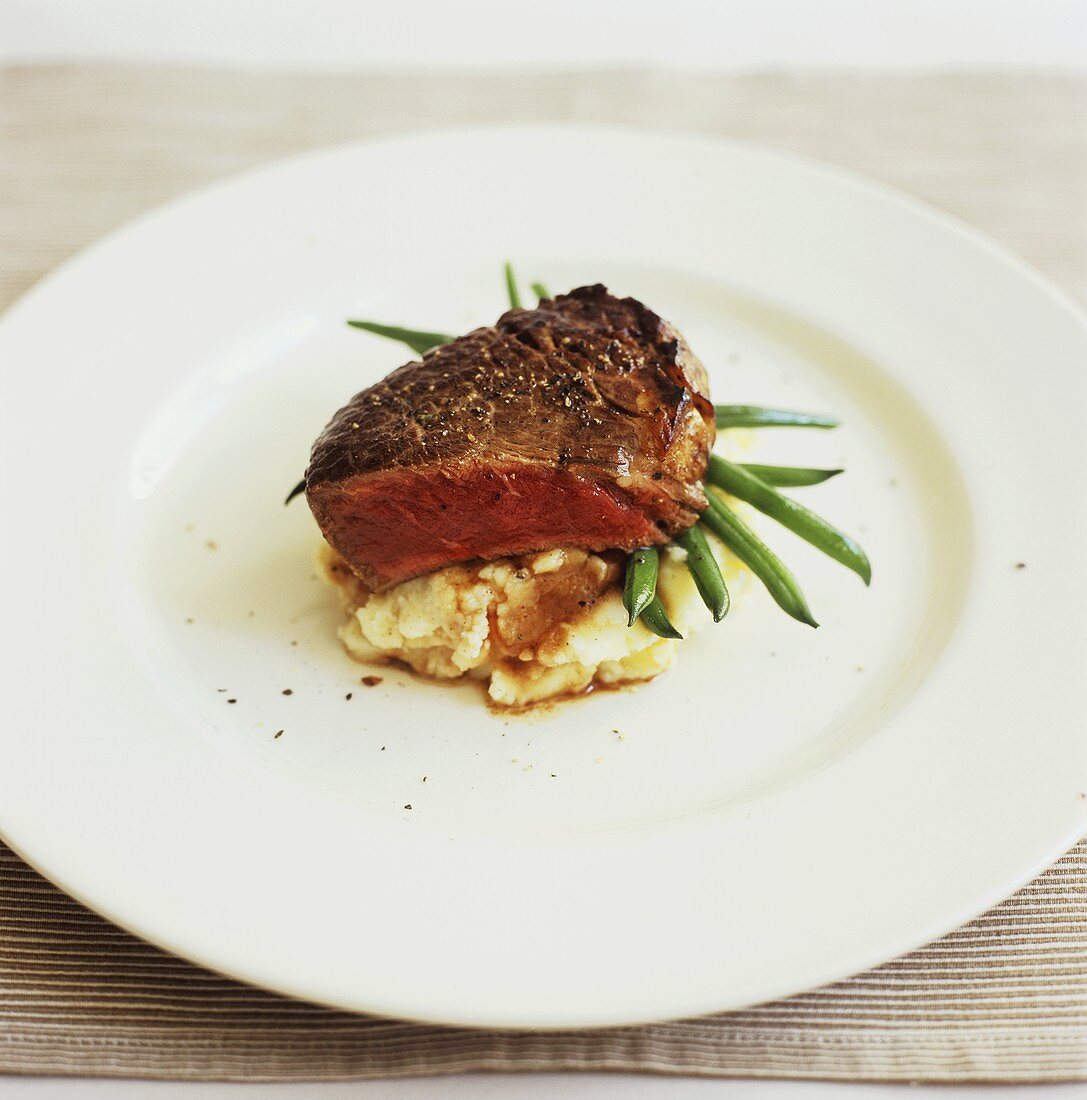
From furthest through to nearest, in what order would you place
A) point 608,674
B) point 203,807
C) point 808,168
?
point 808,168, point 608,674, point 203,807

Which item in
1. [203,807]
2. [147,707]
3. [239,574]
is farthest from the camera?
[239,574]

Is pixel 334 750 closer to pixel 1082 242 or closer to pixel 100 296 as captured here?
pixel 100 296

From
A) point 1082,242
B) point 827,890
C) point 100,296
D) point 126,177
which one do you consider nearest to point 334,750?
point 827,890

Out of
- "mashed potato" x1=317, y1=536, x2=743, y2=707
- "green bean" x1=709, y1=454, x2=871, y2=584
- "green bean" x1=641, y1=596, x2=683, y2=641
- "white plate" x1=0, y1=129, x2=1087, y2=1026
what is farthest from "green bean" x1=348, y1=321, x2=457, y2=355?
"green bean" x1=641, y1=596, x2=683, y2=641

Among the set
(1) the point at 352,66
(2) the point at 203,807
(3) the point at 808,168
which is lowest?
(2) the point at 203,807

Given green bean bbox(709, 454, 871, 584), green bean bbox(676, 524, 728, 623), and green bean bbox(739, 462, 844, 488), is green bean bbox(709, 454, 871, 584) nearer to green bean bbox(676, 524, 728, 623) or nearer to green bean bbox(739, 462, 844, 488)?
green bean bbox(739, 462, 844, 488)

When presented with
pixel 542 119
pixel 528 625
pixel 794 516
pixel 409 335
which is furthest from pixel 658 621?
pixel 542 119
